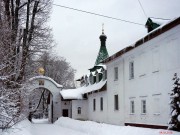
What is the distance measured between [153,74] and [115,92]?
7.35 m

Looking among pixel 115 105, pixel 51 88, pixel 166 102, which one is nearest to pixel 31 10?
pixel 115 105

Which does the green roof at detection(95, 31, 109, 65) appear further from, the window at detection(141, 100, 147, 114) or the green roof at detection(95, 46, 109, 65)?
the window at detection(141, 100, 147, 114)

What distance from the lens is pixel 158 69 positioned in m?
17.9

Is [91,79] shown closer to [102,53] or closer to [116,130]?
[102,53]

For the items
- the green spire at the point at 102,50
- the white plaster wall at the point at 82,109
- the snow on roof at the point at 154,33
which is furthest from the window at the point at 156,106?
the green spire at the point at 102,50

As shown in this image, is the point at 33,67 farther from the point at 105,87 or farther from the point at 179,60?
the point at 179,60

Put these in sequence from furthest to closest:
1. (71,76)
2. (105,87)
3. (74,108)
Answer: (71,76) → (74,108) → (105,87)

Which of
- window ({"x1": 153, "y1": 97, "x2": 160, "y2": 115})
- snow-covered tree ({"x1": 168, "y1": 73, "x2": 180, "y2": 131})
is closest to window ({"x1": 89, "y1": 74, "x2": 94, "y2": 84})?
window ({"x1": 153, "y1": 97, "x2": 160, "y2": 115})

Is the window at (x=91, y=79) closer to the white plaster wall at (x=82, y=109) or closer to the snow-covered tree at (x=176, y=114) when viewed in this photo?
the white plaster wall at (x=82, y=109)

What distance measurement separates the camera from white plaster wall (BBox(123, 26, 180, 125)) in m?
16.4

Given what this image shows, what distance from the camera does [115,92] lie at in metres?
25.5

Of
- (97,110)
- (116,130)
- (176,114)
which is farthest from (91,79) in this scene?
(176,114)

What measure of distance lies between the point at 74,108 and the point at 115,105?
43.3ft

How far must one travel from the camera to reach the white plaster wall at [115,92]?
23.9 metres
